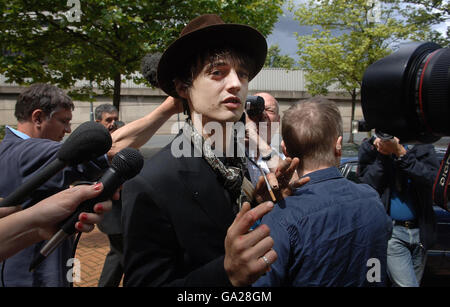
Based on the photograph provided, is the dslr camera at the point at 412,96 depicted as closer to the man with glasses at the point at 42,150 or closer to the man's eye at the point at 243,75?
the man's eye at the point at 243,75

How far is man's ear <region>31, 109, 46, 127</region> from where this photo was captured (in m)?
2.20

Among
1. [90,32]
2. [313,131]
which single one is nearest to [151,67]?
[313,131]

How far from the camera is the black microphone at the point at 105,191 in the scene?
42.3 inches

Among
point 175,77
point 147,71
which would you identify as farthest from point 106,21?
point 175,77

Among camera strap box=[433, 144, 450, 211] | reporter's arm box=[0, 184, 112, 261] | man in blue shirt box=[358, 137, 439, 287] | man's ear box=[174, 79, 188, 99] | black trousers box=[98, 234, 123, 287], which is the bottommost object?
black trousers box=[98, 234, 123, 287]

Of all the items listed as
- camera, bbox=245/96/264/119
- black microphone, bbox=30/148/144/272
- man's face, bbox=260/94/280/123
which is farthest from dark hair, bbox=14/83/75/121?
man's face, bbox=260/94/280/123

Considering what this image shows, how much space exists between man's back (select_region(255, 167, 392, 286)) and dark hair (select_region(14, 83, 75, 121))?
1643mm

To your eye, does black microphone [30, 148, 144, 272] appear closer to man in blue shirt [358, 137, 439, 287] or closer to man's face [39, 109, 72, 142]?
man's face [39, 109, 72, 142]

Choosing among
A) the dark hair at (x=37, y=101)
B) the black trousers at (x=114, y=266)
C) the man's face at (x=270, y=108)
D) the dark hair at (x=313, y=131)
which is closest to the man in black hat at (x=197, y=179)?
the dark hair at (x=313, y=131)

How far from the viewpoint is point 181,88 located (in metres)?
1.68

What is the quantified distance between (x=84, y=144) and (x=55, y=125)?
4.22ft

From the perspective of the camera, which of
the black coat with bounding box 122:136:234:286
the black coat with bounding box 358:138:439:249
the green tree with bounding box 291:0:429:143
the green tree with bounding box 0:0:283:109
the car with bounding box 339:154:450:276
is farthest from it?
the green tree with bounding box 291:0:429:143

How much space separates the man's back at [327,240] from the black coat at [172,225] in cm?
35

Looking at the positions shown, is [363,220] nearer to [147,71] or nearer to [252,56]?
[252,56]
